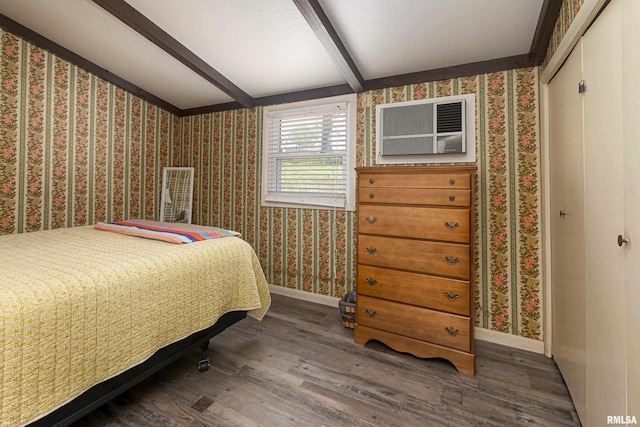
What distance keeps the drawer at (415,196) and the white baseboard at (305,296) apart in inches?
50.8

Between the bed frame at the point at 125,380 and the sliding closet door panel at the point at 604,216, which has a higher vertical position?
the sliding closet door panel at the point at 604,216

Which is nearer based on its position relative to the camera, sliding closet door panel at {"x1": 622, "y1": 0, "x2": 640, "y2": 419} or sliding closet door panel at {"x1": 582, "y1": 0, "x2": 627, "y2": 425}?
sliding closet door panel at {"x1": 622, "y1": 0, "x2": 640, "y2": 419}

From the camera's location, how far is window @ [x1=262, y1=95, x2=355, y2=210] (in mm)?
2783

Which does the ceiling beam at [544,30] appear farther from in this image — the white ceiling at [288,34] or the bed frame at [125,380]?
the bed frame at [125,380]

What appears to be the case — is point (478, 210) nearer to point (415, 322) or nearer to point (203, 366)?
point (415, 322)

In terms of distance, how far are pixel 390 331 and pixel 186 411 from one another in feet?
4.41

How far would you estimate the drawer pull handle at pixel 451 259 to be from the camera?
5.91ft

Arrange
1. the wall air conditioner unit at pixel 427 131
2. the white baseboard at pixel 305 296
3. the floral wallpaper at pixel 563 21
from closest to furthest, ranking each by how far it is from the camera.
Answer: the floral wallpaper at pixel 563 21 < the wall air conditioner unit at pixel 427 131 < the white baseboard at pixel 305 296

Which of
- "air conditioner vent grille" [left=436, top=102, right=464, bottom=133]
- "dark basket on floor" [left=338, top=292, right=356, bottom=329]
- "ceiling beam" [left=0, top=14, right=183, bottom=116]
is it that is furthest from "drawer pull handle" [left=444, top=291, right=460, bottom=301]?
"ceiling beam" [left=0, top=14, right=183, bottom=116]

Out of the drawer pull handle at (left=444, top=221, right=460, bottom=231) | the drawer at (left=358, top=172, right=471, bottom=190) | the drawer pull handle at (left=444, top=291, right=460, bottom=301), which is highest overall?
the drawer at (left=358, top=172, right=471, bottom=190)

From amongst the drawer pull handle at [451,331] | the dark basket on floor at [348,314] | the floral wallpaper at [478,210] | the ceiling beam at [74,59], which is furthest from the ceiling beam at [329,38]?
the ceiling beam at [74,59]

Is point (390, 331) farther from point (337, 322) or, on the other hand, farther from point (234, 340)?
point (234, 340)

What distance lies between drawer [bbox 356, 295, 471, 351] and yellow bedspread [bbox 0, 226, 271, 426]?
2.67 ft

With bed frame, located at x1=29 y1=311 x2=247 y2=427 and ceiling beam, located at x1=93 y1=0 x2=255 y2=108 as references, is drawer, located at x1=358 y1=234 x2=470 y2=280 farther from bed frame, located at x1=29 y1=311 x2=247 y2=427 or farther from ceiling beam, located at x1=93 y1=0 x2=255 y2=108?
ceiling beam, located at x1=93 y1=0 x2=255 y2=108
